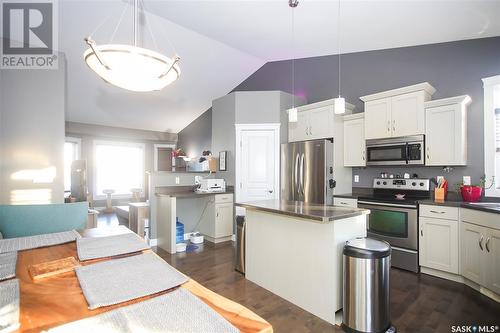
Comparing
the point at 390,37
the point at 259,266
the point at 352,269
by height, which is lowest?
the point at 259,266

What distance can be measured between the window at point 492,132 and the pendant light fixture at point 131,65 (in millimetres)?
3635

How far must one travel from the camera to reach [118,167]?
305 inches

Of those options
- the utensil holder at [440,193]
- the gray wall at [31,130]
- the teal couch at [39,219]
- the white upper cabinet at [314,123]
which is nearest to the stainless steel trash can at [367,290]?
the utensil holder at [440,193]

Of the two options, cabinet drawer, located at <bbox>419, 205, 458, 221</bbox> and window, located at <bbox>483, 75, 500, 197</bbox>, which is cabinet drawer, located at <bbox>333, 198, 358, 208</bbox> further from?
window, located at <bbox>483, 75, 500, 197</bbox>

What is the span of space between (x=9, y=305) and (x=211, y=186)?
370cm

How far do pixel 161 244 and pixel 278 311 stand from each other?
2.51 m

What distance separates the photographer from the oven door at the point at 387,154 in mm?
3426

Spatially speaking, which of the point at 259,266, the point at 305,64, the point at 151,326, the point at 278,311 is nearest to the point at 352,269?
the point at 278,311

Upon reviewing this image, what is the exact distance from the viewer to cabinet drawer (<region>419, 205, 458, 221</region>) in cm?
282

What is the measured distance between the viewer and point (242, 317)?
2.63 feet

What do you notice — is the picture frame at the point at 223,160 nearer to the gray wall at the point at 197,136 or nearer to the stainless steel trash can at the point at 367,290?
the gray wall at the point at 197,136

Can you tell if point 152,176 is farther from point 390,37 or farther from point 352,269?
point 390,37

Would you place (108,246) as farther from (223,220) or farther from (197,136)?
(197,136)

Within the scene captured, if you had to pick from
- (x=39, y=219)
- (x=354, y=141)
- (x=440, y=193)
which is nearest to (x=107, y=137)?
(x=39, y=219)
